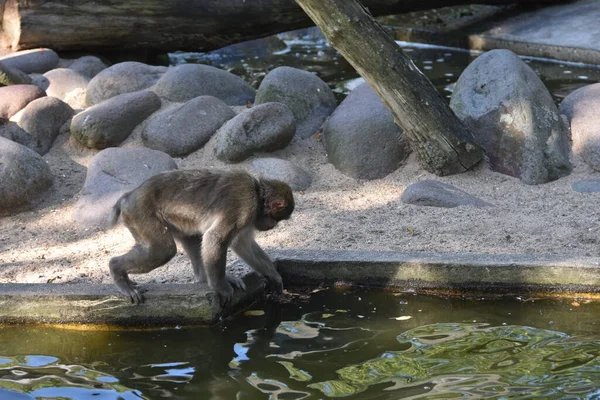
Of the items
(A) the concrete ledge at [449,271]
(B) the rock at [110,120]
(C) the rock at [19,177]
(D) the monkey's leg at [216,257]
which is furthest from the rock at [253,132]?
(D) the monkey's leg at [216,257]

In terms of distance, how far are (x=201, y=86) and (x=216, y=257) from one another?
463cm

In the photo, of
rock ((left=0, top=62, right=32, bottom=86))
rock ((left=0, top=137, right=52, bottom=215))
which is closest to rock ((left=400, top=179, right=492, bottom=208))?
rock ((left=0, top=137, right=52, bottom=215))

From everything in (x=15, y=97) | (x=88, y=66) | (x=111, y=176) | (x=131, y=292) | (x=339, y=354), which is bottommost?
(x=339, y=354)

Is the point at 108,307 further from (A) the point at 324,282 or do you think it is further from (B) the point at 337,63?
(B) the point at 337,63

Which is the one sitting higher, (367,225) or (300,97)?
(300,97)

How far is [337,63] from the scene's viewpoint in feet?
44.7

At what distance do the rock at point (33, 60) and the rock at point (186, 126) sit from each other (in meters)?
2.92

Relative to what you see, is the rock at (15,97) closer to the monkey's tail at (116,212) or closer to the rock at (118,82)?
the rock at (118,82)

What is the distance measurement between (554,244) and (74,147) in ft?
17.5

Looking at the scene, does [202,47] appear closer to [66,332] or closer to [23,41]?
[23,41]

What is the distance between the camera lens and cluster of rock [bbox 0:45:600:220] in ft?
25.9

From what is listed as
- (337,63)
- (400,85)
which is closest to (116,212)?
(400,85)

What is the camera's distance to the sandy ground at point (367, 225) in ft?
21.0

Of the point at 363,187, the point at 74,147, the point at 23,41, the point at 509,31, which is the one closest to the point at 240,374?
the point at 363,187
